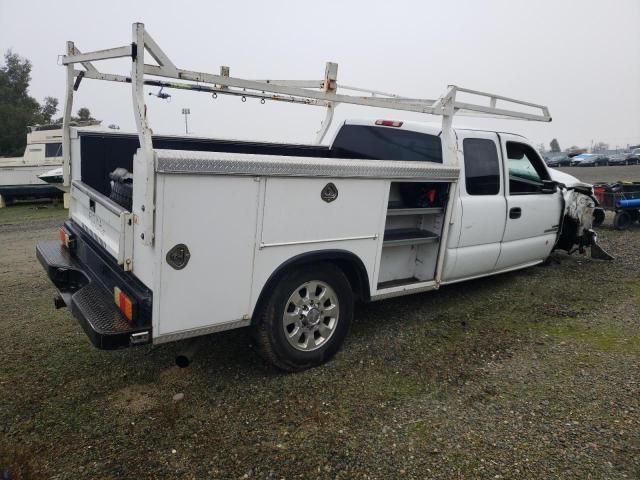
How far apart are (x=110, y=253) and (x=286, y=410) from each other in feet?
5.68

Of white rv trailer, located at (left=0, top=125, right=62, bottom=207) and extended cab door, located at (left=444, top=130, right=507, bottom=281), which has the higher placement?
extended cab door, located at (left=444, top=130, right=507, bottom=281)

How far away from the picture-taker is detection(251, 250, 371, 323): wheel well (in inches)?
134

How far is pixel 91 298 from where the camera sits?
11.3 ft

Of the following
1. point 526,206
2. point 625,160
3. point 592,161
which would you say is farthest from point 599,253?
point 592,161

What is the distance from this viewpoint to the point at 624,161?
146ft

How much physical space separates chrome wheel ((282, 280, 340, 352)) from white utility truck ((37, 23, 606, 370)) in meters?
0.01

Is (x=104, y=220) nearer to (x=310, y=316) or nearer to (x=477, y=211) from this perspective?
(x=310, y=316)

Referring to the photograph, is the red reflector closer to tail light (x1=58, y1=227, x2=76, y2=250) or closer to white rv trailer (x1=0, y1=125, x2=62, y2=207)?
A: tail light (x1=58, y1=227, x2=76, y2=250)

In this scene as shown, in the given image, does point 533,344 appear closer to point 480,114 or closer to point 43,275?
point 480,114

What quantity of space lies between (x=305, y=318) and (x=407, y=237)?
4.47 feet

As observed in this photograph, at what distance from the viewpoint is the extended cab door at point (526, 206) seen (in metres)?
5.49

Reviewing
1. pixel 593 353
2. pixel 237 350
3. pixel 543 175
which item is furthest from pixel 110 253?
pixel 543 175

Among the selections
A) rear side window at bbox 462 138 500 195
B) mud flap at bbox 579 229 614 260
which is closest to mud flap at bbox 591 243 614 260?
mud flap at bbox 579 229 614 260

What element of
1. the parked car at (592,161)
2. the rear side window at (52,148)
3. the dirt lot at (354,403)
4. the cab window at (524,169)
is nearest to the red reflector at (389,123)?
the cab window at (524,169)
